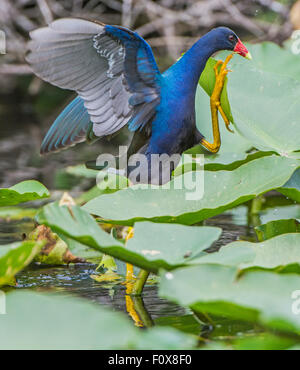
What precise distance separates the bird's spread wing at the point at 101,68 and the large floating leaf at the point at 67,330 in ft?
3.20

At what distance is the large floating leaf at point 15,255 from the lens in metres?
1.11

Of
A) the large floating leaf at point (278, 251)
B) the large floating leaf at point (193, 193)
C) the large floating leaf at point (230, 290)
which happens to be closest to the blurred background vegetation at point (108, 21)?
the large floating leaf at point (193, 193)

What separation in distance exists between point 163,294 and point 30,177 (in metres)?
2.49

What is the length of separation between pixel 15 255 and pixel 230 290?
1.20ft

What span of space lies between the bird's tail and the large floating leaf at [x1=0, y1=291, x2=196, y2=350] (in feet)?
4.34

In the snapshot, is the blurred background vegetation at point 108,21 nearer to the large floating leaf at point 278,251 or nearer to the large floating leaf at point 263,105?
the large floating leaf at point 263,105

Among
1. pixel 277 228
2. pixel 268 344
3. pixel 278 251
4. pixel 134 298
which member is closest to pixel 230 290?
pixel 268 344

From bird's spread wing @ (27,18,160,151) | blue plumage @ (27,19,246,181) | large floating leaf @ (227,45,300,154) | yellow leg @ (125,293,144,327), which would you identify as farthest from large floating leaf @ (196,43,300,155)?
yellow leg @ (125,293,144,327)

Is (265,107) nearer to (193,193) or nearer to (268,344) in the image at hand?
(193,193)

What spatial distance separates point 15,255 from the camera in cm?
113

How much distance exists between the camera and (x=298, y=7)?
14.7 feet

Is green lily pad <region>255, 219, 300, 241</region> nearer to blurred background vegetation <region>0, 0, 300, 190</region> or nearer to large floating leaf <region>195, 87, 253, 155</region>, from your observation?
large floating leaf <region>195, 87, 253, 155</region>
